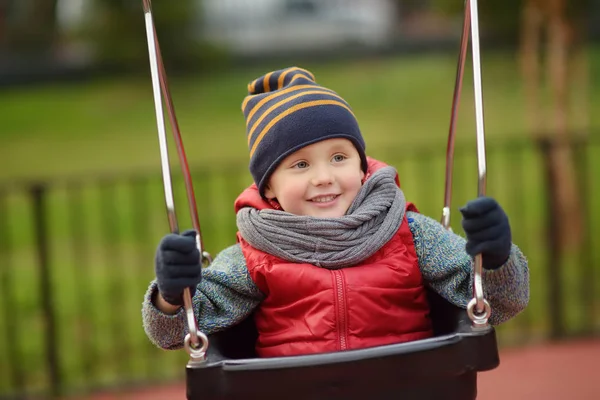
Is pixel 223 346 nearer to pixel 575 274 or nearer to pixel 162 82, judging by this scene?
pixel 162 82

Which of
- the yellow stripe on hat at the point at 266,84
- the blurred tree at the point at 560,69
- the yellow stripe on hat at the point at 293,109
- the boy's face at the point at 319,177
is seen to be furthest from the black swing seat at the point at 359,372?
the blurred tree at the point at 560,69

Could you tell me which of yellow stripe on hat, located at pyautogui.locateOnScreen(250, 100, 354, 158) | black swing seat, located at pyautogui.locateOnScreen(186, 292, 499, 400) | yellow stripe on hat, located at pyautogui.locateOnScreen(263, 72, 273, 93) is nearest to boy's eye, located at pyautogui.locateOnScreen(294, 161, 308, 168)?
yellow stripe on hat, located at pyautogui.locateOnScreen(250, 100, 354, 158)

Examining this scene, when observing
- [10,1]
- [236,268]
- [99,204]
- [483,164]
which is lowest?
[236,268]

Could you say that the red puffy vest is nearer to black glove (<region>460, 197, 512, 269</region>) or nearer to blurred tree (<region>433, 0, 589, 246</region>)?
black glove (<region>460, 197, 512, 269</region>)

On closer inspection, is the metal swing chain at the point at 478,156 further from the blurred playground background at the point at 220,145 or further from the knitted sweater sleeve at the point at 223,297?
the blurred playground background at the point at 220,145

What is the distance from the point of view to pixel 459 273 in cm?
219

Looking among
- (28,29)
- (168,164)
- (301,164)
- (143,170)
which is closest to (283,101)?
(301,164)

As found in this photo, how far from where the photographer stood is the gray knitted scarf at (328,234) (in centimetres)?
215

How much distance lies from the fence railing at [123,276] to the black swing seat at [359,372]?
9.73 feet

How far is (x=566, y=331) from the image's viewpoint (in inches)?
203

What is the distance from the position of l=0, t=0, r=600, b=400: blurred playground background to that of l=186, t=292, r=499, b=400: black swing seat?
256cm

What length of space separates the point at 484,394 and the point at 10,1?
14846mm

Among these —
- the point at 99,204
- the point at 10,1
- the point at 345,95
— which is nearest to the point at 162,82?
the point at 99,204

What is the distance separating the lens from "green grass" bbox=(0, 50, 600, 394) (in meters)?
5.52
